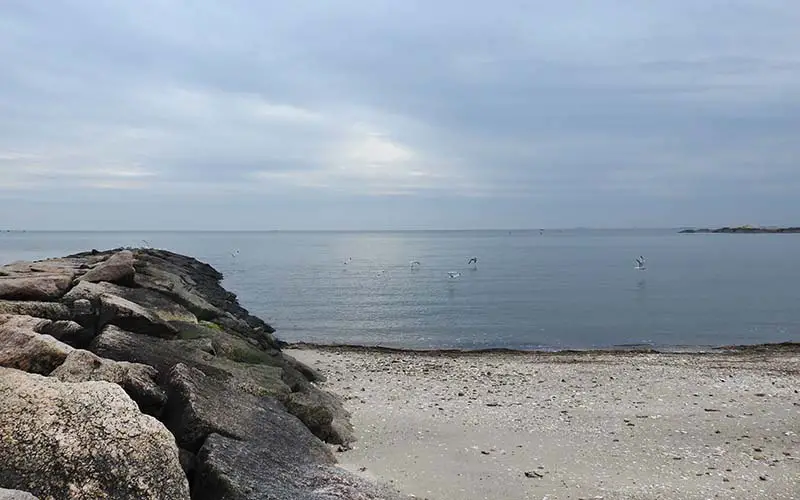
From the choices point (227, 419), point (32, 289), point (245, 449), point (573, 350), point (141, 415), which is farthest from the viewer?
point (573, 350)

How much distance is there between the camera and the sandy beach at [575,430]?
8633mm

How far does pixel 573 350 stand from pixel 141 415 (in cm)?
2114

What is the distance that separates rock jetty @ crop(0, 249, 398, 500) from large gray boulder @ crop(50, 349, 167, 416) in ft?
0.05

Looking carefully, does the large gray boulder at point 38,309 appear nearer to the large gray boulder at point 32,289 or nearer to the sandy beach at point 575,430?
the large gray boulder at point 32,289

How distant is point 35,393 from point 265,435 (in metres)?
2.77

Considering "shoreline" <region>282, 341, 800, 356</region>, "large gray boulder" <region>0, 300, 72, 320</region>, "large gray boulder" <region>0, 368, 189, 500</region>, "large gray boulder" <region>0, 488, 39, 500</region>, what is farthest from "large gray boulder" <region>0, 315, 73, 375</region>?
"shoreline" <region>282, 341, 800, 356</region>

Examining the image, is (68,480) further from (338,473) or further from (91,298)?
(91,298)

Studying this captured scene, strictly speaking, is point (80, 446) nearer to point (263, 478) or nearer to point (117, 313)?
point (263, 478)

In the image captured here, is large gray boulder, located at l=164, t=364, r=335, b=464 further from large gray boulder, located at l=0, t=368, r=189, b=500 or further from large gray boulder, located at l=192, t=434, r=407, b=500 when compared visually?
large gray boulder, located at l=0, t=368, r=189, b=500

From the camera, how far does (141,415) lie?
5699 millimetres

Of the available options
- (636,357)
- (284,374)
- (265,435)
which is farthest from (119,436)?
(636,357)

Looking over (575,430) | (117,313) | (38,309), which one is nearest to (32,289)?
(38,309)

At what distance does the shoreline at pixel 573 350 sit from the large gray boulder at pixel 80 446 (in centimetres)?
1774

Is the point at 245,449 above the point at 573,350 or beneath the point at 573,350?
above
